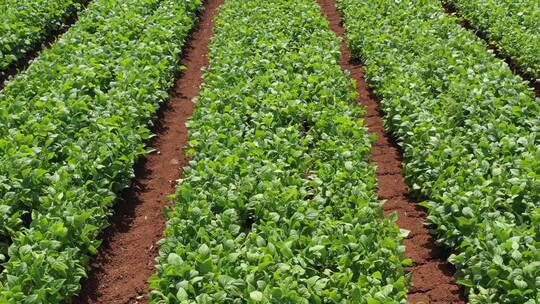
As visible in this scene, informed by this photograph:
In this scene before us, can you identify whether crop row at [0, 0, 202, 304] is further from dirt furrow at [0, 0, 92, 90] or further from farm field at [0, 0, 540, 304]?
dirt furrow at [0, 0, 92, 90]

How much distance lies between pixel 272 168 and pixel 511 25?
744 centimetres

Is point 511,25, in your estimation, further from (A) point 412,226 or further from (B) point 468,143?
(A) point 412,226

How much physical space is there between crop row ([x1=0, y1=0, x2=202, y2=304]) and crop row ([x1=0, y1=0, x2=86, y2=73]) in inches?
43.5

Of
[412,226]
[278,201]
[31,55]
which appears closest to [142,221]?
[278,201]

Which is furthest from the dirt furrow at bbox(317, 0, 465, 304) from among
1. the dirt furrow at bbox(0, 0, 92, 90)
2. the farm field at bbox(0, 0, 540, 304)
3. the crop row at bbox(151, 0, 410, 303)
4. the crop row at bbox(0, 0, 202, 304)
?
the dirt furrow at bbox(0, 0, 92, 90)

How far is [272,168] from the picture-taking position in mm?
6719

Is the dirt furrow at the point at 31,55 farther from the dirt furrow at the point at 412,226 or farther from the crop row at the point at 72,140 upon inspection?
the dirt furrow at the point at 412,226

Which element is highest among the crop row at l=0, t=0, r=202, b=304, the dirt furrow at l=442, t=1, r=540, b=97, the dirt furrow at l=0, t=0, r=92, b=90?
the crop row at l=0, t=0, r=202, b=304

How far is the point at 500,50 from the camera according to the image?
461 inches

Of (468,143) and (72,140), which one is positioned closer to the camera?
(468,143)

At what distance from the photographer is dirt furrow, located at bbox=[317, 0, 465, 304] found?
596 centimetres

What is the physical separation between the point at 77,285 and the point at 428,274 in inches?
131

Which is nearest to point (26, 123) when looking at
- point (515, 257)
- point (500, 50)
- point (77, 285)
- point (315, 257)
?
point (77, 285)

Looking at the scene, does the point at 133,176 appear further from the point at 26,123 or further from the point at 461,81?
the point at 461,81
